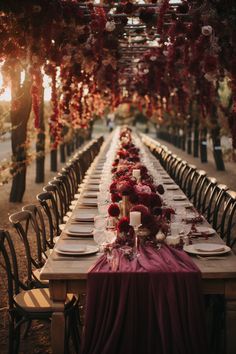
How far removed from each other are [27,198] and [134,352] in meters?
10.3

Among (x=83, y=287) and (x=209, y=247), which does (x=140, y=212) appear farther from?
(x=83, y=287)

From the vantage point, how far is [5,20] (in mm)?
5992

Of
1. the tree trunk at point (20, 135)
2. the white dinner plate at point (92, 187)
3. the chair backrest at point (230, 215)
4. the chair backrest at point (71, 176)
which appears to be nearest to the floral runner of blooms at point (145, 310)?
the chair backrest at point (230, 215)

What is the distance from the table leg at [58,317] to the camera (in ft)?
13.7

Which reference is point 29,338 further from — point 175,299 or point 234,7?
point 234,7

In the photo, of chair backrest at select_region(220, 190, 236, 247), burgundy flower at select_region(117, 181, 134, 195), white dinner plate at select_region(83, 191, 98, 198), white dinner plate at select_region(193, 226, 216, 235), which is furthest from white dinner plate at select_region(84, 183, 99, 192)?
burgundy flower at select_region(117, 181, 134, 195)

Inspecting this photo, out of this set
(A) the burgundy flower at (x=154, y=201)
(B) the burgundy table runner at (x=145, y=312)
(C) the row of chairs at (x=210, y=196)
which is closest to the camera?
(B) the burgundy table runner at (x=145, y=312)

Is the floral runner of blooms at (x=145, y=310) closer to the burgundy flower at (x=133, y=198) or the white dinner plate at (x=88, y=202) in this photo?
the burgundy flower at (x=133, y=198)

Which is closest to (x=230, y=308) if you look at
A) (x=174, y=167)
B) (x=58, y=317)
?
(x=58, y=317)

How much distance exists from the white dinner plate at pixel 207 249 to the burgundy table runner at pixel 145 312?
1.50 feet

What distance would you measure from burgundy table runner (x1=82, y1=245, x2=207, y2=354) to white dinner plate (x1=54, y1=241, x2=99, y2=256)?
521 millimetres

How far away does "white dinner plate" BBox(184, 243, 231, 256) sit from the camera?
456 centimetres

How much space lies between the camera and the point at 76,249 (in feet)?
15.4

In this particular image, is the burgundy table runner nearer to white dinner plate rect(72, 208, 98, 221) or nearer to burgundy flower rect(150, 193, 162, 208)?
burgundy flower rect(150, 193, 162, 208)
